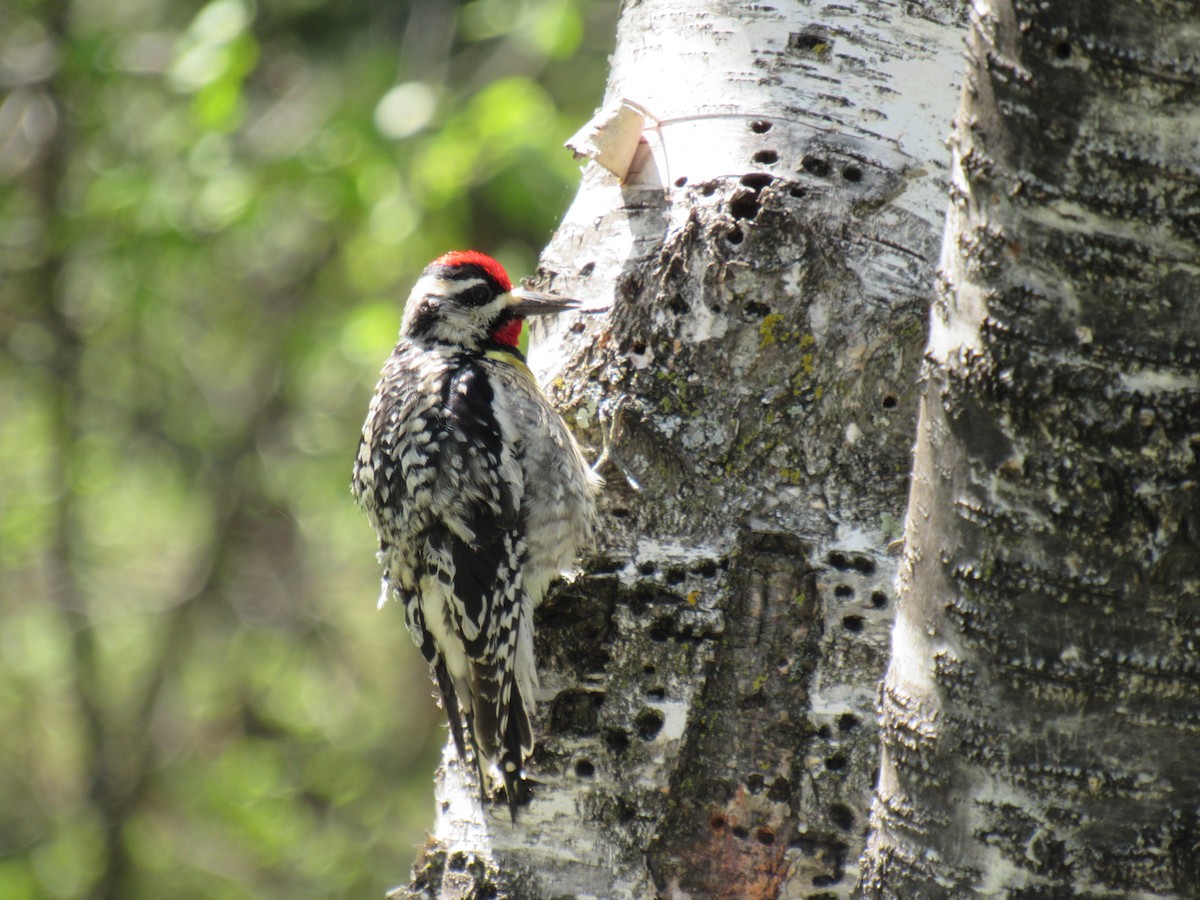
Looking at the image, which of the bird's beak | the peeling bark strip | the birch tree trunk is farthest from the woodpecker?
the peeling bark strip

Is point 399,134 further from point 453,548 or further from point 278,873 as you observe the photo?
point 278,873

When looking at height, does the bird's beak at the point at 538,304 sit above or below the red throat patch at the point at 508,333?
below

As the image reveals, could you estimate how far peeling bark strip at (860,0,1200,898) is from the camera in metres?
1.09

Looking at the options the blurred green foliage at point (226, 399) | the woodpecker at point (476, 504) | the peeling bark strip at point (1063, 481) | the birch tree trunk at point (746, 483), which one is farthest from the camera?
the blurred green foliage at point (226, 399)

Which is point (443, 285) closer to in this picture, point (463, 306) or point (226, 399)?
point (463, 306)

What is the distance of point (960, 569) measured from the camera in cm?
A: 124

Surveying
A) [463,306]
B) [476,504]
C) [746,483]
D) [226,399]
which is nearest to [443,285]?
[463,306]

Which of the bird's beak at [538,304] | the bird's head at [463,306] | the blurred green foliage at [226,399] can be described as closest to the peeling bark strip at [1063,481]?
the bird's beak at [538,304]

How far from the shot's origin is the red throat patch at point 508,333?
3.37m

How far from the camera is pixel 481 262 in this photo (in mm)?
3336

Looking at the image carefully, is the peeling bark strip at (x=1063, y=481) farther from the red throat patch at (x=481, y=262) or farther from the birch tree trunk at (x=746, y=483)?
the red throat patch at (x=481, y=262)

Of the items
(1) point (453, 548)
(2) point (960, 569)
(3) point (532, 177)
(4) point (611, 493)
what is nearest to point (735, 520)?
(4) point (611, 493)

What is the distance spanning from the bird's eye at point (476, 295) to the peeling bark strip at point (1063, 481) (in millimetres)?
2122

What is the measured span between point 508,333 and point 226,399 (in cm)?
405
